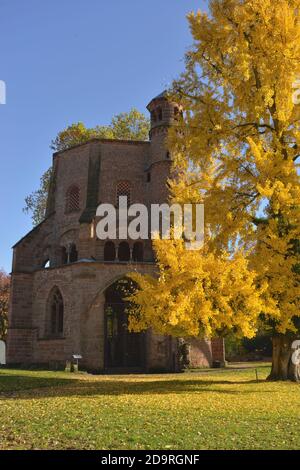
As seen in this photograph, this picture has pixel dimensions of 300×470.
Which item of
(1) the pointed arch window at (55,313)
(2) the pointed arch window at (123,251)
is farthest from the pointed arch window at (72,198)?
(1) the pointed arch window at (55,313)

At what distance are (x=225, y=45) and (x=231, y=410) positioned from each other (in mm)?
11132

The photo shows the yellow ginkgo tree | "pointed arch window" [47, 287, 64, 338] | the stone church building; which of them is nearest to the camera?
the yellow ginkgo tree

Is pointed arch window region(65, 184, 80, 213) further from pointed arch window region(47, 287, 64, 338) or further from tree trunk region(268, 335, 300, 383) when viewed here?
tree trunk region(268, 335, 300, 383)

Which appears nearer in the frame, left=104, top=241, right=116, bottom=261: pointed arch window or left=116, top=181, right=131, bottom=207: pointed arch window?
left=104, top=241, right=116, bottom=261: pointed arch window

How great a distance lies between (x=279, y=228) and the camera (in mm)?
13891

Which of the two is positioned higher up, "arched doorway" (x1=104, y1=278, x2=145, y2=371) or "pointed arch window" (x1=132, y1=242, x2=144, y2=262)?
"pointed arch window" (x1=132, y1=242, x2=144, y2=262)

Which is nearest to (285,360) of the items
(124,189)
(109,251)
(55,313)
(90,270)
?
(90,270)

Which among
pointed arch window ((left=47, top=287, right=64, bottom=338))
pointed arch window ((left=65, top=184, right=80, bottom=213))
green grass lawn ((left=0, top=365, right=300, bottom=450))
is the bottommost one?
green grass lawn ((left=0, top=365, right=300, bottom=450))

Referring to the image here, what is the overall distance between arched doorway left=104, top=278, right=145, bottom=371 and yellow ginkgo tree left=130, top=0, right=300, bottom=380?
11525 millimetres

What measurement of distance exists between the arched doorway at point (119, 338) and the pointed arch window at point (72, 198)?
6.72 meters

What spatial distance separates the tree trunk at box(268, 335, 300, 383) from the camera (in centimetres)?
1584

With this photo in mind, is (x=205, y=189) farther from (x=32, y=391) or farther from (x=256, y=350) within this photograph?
(x=256, y=350)

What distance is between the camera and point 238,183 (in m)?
14.2

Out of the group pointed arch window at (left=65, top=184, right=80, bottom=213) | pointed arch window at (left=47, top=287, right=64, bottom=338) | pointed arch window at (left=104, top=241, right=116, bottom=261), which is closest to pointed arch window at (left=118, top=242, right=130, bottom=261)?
pointed arch window at (left=104, top=241, right=116, bottom=261)
